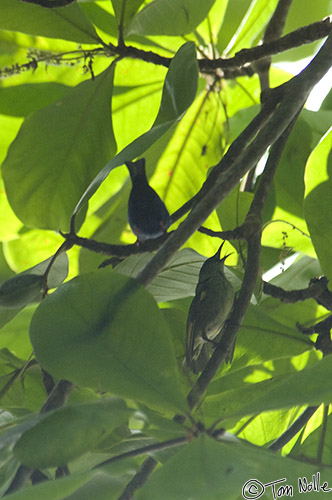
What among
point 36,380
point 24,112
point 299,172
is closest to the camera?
point 36,380

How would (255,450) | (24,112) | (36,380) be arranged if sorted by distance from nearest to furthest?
1. (255,450)
2. (36,380)
3. (24,112)

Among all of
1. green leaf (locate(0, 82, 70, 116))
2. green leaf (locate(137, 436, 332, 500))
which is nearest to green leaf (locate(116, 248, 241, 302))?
green leaf (locate(137, 436, 332, 500))

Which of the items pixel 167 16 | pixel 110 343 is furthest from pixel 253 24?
pixel 110 343

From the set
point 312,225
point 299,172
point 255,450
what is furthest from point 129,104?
point 255,450

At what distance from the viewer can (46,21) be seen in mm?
803

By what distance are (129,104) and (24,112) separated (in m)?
0.17

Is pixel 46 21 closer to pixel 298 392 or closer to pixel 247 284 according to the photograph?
pixel 247 284

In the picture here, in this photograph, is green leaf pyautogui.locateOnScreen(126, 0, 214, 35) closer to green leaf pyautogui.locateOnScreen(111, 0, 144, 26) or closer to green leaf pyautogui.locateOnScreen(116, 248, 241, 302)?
green leaf pyautogui.locateOnScreen(111, 0, 144, 26)

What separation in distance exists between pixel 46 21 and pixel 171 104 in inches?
12.5

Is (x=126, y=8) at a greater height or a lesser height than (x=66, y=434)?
greater

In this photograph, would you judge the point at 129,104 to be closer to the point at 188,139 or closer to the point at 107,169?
the point at 188,139

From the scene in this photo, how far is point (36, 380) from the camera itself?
0.80 meters

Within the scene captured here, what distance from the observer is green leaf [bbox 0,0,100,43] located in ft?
2.60

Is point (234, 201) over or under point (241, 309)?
over
